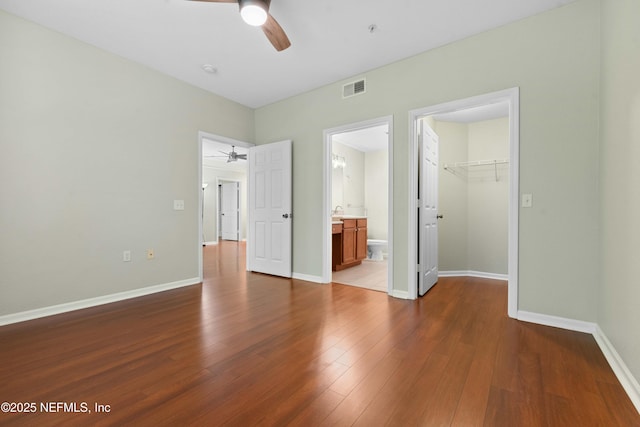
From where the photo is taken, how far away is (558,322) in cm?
242

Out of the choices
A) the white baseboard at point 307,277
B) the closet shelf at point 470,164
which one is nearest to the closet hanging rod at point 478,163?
the closet shelf at point 470,164

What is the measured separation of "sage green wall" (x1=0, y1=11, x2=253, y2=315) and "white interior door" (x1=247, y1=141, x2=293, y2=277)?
37.7 inches

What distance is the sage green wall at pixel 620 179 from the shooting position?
1560 millimetres

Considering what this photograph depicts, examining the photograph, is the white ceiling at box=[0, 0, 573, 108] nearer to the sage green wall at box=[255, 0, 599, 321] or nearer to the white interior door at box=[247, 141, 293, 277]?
the sage green wall at box=[255, 0, 599, 321]

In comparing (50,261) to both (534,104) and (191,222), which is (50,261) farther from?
(534,104)

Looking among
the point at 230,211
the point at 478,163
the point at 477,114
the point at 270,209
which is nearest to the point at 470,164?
the point at 478,163

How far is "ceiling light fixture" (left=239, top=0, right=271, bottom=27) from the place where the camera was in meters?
2.09

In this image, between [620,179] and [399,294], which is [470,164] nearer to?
[399,294]

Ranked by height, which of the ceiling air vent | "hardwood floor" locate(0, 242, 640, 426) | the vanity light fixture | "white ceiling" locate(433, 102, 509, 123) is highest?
the ceiling air vent

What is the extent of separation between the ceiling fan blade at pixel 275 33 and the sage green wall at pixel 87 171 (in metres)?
1.91

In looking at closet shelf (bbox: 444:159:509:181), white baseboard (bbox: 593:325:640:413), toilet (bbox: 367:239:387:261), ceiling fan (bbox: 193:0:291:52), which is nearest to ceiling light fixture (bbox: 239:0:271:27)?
ceiling fan (bbox: 193:0:291:52)

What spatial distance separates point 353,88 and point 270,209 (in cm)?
211

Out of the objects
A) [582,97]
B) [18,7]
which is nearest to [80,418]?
[18,7]

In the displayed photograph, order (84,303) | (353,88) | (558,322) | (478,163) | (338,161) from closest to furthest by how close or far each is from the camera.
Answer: (558,322)
(84,303)
(353,88)
(478,163)
(338,161)
